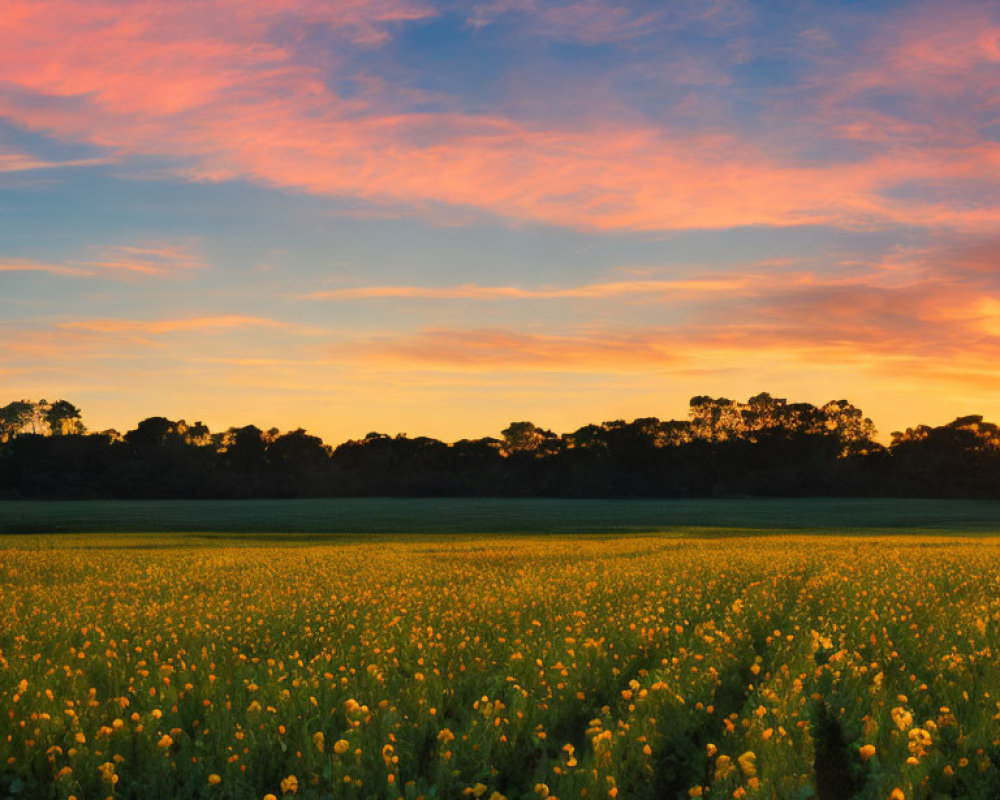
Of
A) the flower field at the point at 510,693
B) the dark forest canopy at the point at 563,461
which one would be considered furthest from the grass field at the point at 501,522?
the dark forest canopy at the point at 563,461

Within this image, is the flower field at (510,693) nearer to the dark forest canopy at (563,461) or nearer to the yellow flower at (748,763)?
the yellow flower at (748,763)

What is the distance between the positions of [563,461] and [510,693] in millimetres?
141781

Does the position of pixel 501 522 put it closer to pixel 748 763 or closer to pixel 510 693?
pixel 510 693

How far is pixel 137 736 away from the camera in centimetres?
850

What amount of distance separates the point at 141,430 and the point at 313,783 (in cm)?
16166

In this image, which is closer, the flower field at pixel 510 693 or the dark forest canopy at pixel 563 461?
the flower field at pixel 510 693

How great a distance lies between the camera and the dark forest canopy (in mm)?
137750

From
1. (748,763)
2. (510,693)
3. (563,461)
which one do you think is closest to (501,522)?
(510,693)

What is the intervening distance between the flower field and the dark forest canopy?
419ft

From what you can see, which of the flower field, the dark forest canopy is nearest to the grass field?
the flower field

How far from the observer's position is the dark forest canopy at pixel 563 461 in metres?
138

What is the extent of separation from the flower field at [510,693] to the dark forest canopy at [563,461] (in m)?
128

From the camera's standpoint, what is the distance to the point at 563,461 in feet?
495

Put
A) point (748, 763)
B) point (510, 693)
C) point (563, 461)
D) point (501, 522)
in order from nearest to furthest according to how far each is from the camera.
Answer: point (748, 763) < point (510, 693) < point (501, 522) < point (563, 461)
